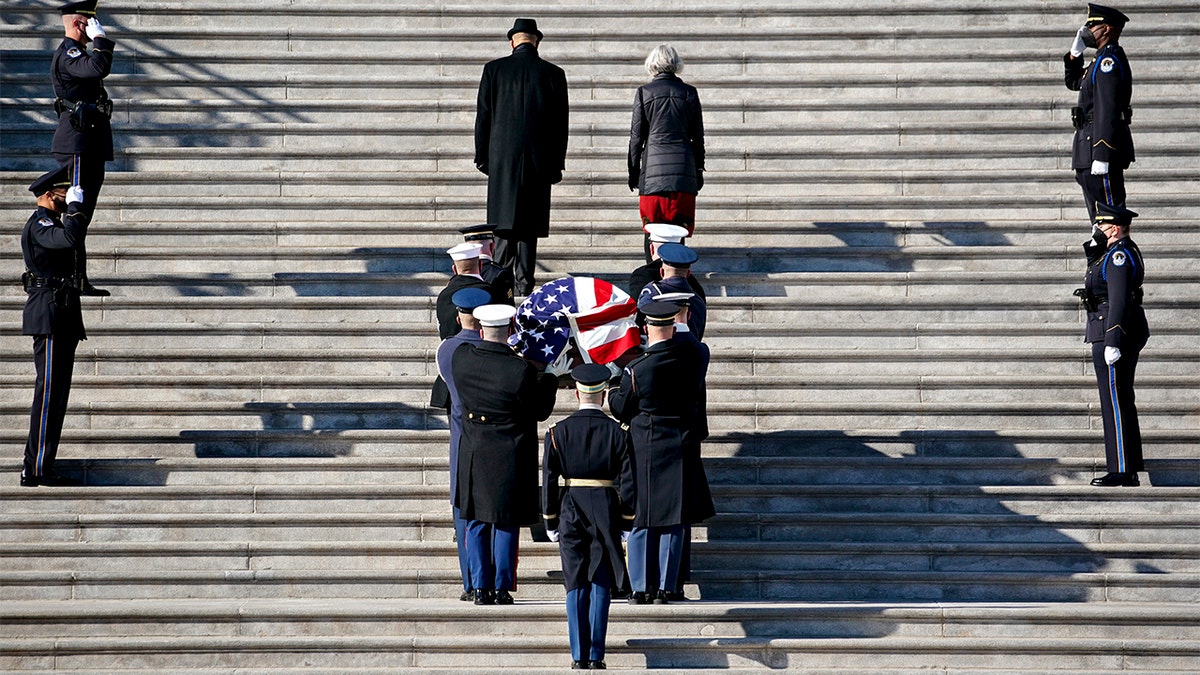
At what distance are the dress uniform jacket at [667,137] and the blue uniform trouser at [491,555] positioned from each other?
3747 mm

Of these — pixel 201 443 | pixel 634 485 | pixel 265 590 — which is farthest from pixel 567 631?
pixel 201 443

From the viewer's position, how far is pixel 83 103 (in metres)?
13.1

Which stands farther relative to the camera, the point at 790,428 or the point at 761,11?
the point at 761,11

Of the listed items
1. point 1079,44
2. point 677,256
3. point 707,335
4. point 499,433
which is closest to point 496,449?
point 499,433

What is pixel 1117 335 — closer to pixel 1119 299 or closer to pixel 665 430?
pixel 1119 299

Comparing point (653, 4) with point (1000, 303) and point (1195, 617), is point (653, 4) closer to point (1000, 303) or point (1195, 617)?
point (1000, 303)

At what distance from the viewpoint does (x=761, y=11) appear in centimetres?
1603

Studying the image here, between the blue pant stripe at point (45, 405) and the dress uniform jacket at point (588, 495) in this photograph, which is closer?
the dress uniform jacket at point (588, 495)

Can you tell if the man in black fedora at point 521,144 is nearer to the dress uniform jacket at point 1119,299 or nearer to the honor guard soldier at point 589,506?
the honor guard soldier at point 589,506

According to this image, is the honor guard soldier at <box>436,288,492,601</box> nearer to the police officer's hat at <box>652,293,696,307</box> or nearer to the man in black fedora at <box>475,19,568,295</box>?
the police officer's hat at <box>652,293,696,307</box>

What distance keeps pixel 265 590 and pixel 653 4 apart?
765 centimetres

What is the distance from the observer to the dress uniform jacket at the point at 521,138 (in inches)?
507

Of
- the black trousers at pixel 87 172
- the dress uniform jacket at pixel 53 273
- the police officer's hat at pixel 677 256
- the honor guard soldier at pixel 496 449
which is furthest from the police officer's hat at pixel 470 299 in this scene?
the black trousers at pixel 87 172

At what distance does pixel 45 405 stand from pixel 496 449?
11.2 ft
